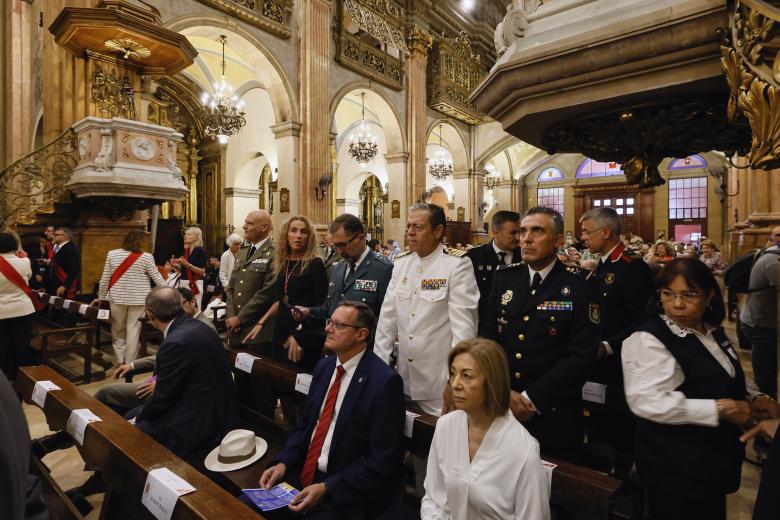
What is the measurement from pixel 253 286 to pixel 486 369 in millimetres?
2935

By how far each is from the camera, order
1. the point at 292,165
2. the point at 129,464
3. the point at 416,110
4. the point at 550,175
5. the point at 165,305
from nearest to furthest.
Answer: the point at 129,464 → the point at 165,305 → the point at 292,165 → the point at 416,110 → the point at 550,175

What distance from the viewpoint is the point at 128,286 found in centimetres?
514

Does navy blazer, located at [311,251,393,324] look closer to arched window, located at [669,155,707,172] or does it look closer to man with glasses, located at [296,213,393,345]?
man with glasses, located at [296,213,393,345]

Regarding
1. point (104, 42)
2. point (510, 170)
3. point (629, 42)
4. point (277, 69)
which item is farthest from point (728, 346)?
point (510, 170)

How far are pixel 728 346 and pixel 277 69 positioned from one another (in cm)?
1092

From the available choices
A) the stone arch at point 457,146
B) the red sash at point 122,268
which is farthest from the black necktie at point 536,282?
the stone arch at point 457,146

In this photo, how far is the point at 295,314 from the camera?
10.3 ft

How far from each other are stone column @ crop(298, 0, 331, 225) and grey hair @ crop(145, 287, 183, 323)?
8.40 meters

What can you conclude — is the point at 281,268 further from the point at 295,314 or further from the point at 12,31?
the point at 12,31

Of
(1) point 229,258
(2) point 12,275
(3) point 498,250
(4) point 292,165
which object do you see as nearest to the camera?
(3) point 498,250

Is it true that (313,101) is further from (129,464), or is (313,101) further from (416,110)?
(129,464)

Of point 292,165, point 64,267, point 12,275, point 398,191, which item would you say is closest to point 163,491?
point 12,275

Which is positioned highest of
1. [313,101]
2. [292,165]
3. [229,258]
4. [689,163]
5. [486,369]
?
[689,163]

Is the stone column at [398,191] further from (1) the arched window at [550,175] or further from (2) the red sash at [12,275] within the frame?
(1) the arched window at [550,175]
